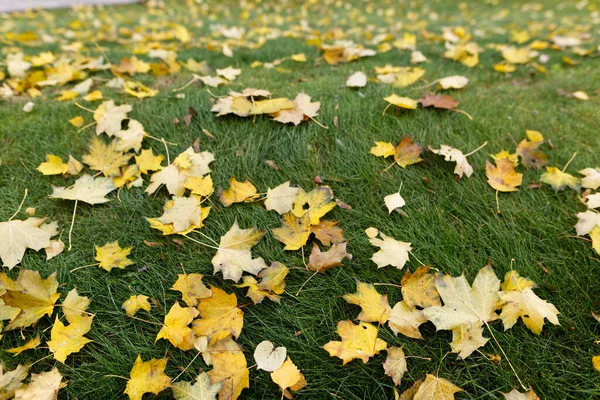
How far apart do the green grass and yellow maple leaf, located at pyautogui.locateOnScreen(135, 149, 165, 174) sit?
0.37 ft

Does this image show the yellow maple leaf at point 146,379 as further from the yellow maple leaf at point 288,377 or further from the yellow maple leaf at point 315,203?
the yellow maple leaf at point 315,203

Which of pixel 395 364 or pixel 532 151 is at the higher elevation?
pixel 532 151

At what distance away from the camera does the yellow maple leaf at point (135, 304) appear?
1123 millimetres

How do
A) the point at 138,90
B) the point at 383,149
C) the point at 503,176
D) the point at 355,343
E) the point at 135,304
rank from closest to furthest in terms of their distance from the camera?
the point at 355,343, the point at 135,304, the point at 503,176, the point at 383,149, the point at 138,90

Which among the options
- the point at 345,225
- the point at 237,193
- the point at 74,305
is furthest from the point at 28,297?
the point at 345,225

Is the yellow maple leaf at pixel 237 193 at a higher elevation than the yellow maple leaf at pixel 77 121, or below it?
below

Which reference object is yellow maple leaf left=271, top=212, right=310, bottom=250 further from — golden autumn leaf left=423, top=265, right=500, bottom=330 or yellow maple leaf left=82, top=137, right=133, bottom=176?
yellow maple leaf left=82, top=137, right=133, bottom=176

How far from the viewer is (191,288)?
45.4 inches

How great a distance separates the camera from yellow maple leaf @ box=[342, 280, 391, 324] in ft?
3.55

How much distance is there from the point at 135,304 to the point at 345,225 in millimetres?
796

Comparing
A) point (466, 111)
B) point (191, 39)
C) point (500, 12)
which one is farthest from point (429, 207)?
point (500, 12)

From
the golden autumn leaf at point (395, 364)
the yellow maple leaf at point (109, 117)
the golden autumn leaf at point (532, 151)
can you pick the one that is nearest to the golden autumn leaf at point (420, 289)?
the golden autumn leaf at point (395, 364)

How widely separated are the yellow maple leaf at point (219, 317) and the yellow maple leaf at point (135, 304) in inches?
7.5

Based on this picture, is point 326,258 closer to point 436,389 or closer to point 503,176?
point 436,389
